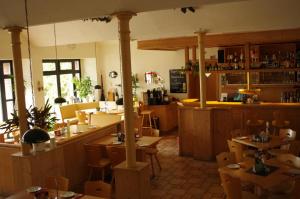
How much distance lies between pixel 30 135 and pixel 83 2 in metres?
1.89

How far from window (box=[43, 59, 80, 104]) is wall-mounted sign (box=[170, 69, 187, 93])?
4.35 m

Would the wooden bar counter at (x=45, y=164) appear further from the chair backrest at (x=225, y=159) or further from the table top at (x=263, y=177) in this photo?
the table top at (x=263, y=177)

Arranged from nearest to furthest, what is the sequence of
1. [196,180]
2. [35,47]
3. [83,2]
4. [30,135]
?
[30,135] < [83,2] < [196,180] < [35,47]

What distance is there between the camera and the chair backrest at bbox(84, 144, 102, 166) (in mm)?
7086

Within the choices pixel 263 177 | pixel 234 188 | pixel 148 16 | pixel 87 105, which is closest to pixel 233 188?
pixel 234 188

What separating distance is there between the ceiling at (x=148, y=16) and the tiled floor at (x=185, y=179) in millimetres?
3466

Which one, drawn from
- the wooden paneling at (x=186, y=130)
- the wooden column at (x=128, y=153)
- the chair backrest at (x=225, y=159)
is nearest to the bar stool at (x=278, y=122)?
the wooden paneling at (x=186, y=130)

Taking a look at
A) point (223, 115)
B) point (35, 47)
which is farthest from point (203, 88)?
point (35, 47)

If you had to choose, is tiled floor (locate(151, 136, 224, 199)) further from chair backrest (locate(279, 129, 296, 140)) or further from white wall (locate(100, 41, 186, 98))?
white wall (locate(100, 41, 186, 98))

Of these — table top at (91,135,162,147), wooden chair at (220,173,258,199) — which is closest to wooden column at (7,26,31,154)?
table top at (91,135,162,147)

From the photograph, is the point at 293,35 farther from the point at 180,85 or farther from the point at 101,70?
the point at 101,70

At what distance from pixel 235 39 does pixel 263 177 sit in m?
6.18

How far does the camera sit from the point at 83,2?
4.38 m

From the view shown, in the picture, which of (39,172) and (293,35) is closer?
(39,172)
